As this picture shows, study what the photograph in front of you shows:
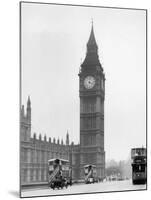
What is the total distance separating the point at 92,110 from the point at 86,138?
0.35 meters

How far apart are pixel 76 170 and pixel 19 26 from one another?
6.06 ft

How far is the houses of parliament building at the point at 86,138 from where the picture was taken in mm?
6715

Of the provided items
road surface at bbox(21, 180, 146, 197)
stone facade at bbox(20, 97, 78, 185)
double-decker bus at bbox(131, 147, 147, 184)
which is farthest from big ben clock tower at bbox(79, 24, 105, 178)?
double-decker bus at bbox(131, 147, 147, 184)

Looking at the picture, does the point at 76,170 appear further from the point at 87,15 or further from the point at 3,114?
the point at 87,15

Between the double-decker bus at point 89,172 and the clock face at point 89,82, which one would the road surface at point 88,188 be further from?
the clock face at point 89,82

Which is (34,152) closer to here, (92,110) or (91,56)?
(92,110)

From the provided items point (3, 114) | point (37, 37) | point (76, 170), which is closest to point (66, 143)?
point (76, 170)

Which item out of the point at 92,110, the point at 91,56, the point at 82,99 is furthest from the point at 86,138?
the point at 91,56

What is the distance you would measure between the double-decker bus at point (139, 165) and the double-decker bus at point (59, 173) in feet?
2.86

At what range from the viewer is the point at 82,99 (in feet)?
22.9

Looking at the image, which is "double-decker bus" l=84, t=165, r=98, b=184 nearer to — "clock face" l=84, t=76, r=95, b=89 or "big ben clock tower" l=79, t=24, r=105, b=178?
"big ben clock tower" l=79, t=24, r=105, b=178

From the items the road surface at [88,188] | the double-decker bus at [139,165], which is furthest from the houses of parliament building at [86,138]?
the double-decker bus at [139,165]

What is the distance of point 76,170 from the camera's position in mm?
6949

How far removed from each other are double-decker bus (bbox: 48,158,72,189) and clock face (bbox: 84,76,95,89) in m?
0.95
